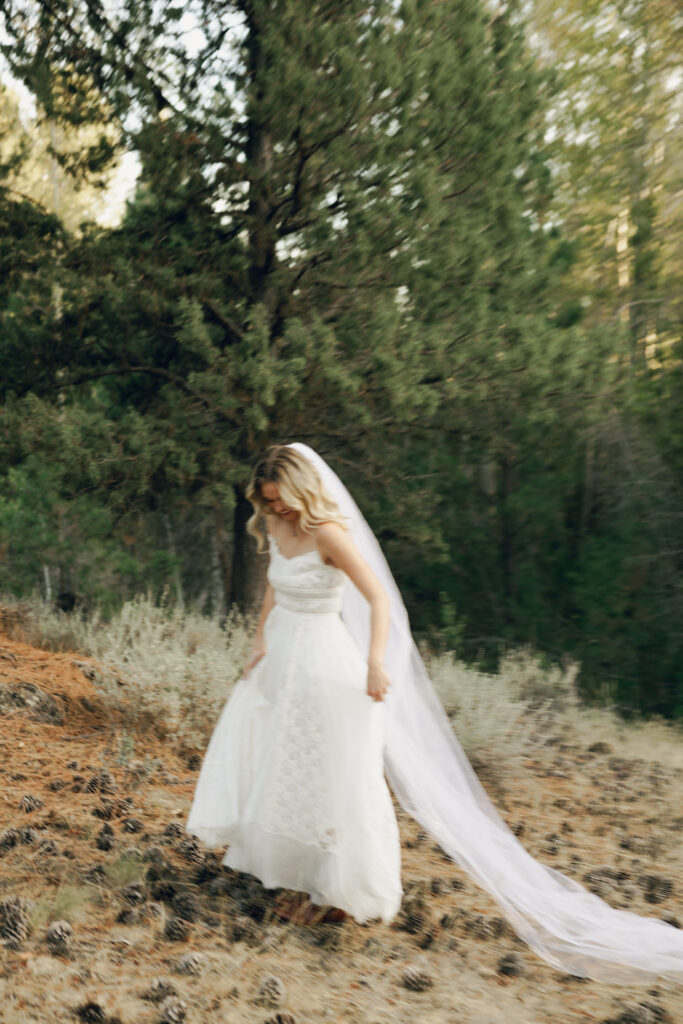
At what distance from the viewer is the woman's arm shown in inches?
126

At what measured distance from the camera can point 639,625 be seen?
393 inches

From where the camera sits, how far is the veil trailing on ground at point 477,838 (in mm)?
3119

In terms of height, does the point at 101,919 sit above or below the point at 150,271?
below

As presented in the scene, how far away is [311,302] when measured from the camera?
8.34 m

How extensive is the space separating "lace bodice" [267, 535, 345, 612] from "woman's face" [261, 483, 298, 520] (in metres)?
0.17

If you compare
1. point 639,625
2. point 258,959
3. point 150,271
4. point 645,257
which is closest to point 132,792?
point 258,959

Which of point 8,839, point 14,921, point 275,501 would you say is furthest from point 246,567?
point 14,921

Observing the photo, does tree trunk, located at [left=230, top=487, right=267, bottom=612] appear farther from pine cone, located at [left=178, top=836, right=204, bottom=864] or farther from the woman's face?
the woman's face

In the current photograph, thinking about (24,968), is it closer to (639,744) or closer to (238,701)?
(238,701)

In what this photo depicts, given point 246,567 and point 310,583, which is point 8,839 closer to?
point 310,583

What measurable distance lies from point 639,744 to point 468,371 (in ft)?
11.5

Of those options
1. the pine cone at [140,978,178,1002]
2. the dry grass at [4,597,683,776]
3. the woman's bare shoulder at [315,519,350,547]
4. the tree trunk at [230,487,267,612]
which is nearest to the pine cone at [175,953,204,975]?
the pine cone at [140,978,178,1002]

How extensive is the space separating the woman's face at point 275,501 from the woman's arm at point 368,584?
0.59 feet

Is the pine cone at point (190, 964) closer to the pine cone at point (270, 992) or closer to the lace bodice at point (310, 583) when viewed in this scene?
the pine cone at point (270, 992)
